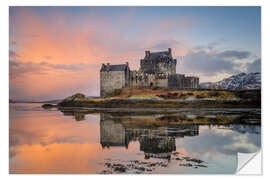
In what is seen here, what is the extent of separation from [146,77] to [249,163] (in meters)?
8.12

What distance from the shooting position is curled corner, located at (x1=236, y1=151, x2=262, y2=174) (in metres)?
5.91

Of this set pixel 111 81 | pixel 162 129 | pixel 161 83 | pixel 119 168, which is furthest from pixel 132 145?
pixel 161 83

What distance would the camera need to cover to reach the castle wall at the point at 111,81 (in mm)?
10484

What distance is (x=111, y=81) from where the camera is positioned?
11469 mm

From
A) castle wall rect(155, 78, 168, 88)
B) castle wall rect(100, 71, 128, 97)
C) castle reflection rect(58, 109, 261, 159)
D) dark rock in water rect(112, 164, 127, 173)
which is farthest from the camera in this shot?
castle wall rect(155, 78, 168, 88)

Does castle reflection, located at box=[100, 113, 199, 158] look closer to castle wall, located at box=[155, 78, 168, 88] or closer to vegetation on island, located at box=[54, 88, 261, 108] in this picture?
vegetation on island, located at box=[54, 88, 261, 108]

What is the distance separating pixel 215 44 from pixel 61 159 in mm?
6489

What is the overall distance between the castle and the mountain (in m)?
0.82

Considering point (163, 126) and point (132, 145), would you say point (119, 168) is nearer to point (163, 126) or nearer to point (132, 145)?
point (132, 145)

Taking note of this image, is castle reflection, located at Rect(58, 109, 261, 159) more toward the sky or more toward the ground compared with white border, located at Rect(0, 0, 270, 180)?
more toward the ground

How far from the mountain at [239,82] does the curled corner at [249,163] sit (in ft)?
7.42

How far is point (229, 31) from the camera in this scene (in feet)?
25.0

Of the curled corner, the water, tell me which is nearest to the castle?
the water
